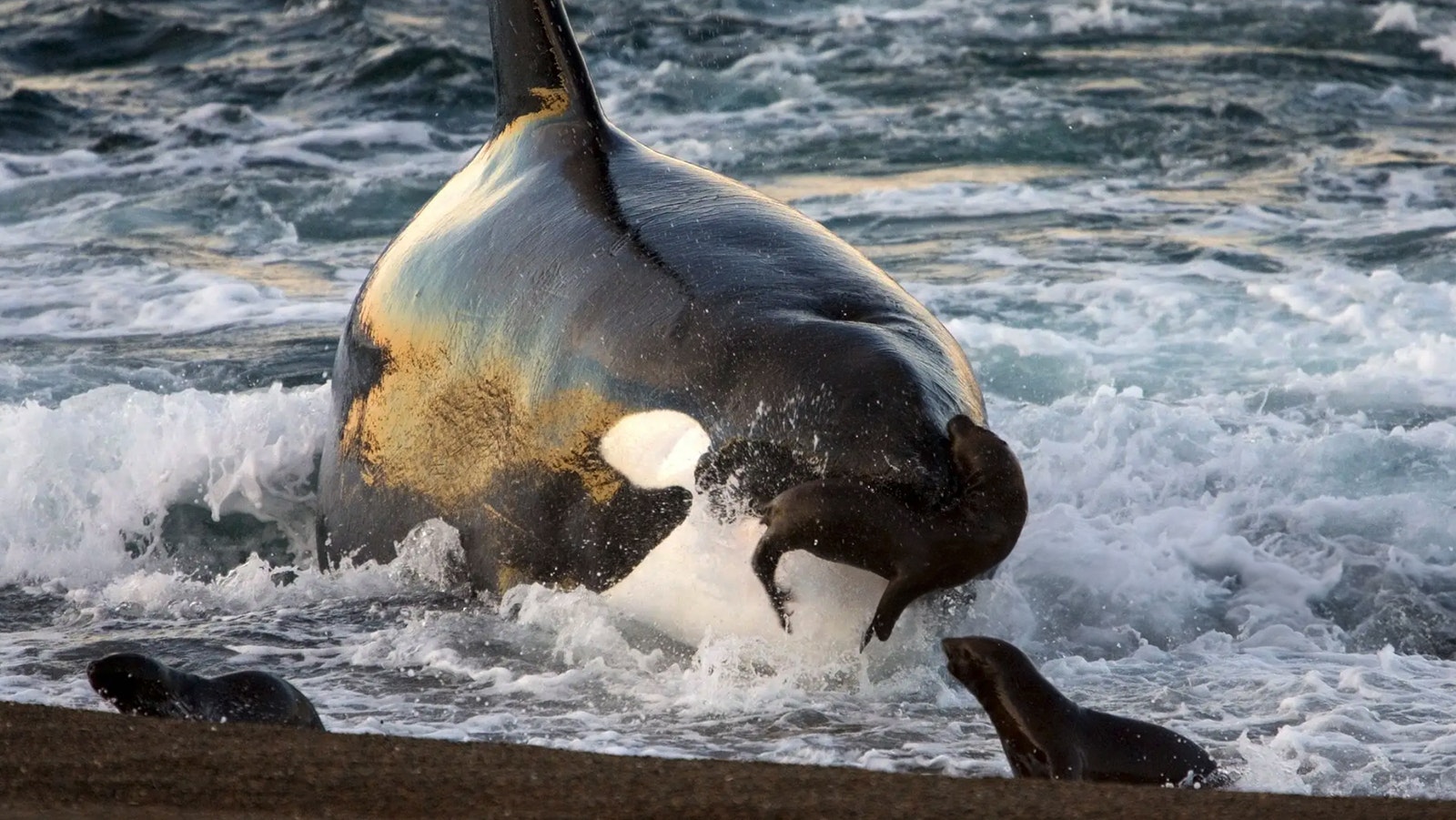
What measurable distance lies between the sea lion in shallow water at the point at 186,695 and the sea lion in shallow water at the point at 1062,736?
1806mm

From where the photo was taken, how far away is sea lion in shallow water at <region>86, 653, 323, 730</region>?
517 centimetres

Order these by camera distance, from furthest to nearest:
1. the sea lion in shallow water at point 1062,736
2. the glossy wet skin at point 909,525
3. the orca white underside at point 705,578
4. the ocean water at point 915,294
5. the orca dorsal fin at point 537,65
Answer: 1. the orca dorsal fin at point 537,65
2. the ocean water at point 915,294
3. the orca white underside at point 705,578
4. the glossy wet skin at point 909,525
5. the sea lion in shallow water at point 1062,736

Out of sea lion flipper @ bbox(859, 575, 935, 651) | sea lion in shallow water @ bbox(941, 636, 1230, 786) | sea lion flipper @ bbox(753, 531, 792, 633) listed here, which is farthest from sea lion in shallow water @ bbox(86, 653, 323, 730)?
A: sea lion in shallow water @ bbox(941, 636, 1230, 786)

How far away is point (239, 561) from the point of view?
8969 millimetres

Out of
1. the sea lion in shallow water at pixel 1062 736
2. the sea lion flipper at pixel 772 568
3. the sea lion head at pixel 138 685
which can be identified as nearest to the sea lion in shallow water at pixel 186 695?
the sea lion head at pixel 138 685

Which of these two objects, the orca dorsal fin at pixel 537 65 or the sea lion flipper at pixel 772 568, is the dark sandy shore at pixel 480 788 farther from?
the orca dorsal fin at pixel 537 65

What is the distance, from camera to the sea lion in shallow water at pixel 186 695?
517 centimetres

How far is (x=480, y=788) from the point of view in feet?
13.7

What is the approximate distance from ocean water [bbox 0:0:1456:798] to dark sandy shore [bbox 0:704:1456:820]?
1.10 meters

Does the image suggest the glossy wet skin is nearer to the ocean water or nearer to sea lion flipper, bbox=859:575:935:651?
sea lion flipper, bbox=859:575:935:651

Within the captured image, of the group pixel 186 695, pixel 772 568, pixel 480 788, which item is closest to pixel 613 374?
pixel 772 568

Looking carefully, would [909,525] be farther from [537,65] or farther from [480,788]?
[537,65]

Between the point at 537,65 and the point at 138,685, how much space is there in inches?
136

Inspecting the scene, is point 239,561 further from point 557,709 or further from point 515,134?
point 557,709
